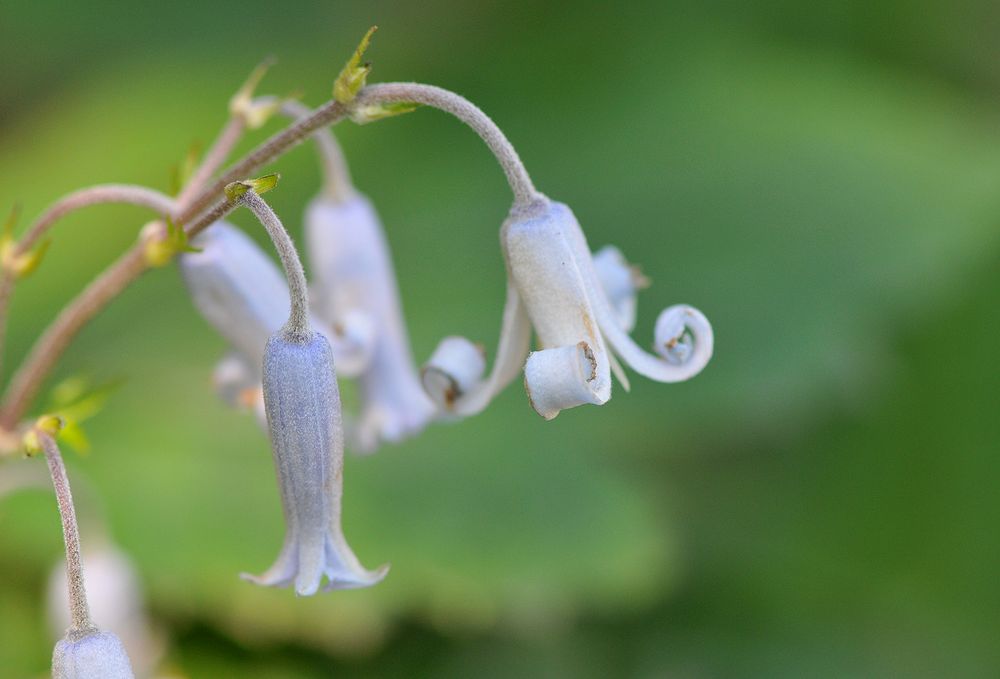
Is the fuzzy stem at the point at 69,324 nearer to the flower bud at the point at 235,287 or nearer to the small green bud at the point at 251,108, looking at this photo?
the flower bud at the point at 235,287

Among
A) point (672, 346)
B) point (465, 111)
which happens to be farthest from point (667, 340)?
point (465, 111)

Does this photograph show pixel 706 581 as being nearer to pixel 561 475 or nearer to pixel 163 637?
pixel 561 475

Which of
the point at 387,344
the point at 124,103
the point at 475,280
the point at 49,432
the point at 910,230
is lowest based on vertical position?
the point at 49,432

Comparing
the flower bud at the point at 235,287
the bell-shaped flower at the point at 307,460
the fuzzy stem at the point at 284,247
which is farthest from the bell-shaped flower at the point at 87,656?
the flower bud at the point at 235,287

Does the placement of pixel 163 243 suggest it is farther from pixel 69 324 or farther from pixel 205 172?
pixel 69 324

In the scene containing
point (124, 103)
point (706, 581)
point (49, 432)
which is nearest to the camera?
point (49, 432)

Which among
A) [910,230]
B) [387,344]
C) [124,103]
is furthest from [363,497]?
[124,103]
